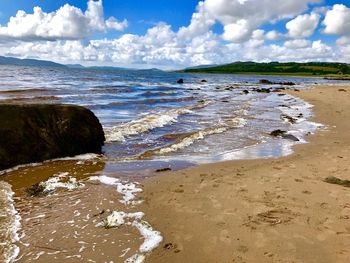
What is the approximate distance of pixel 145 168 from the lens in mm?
11203

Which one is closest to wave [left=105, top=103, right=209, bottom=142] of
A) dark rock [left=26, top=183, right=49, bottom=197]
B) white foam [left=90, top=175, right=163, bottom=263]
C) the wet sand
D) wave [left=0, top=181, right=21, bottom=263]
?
the wet sand

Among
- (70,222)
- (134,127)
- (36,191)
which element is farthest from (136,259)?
(134,127)

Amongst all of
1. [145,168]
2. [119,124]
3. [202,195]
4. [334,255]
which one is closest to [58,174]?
[145,168]

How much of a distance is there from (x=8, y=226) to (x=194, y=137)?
35.1 feet

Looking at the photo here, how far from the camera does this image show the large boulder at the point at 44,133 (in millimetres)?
10961

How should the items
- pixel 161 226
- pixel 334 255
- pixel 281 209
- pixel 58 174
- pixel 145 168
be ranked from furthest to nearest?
1. pixel 145 168
2. pixel 58 174
3. pixel 281 209
4. pixel 161 226
5. pixel 334 255

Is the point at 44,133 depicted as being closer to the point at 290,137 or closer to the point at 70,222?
the point at 70,222

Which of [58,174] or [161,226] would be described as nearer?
[161,226]

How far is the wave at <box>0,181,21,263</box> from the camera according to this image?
19.0 ft

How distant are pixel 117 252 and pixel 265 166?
6.83 meters

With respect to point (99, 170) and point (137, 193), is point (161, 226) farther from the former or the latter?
point (99, 170)

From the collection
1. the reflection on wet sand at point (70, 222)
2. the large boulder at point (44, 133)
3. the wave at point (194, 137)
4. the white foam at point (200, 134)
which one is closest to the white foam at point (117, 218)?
the reflection on wet sand at point (70, 222)

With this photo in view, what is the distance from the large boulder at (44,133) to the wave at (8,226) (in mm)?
2489

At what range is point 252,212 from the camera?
748 centimetres
